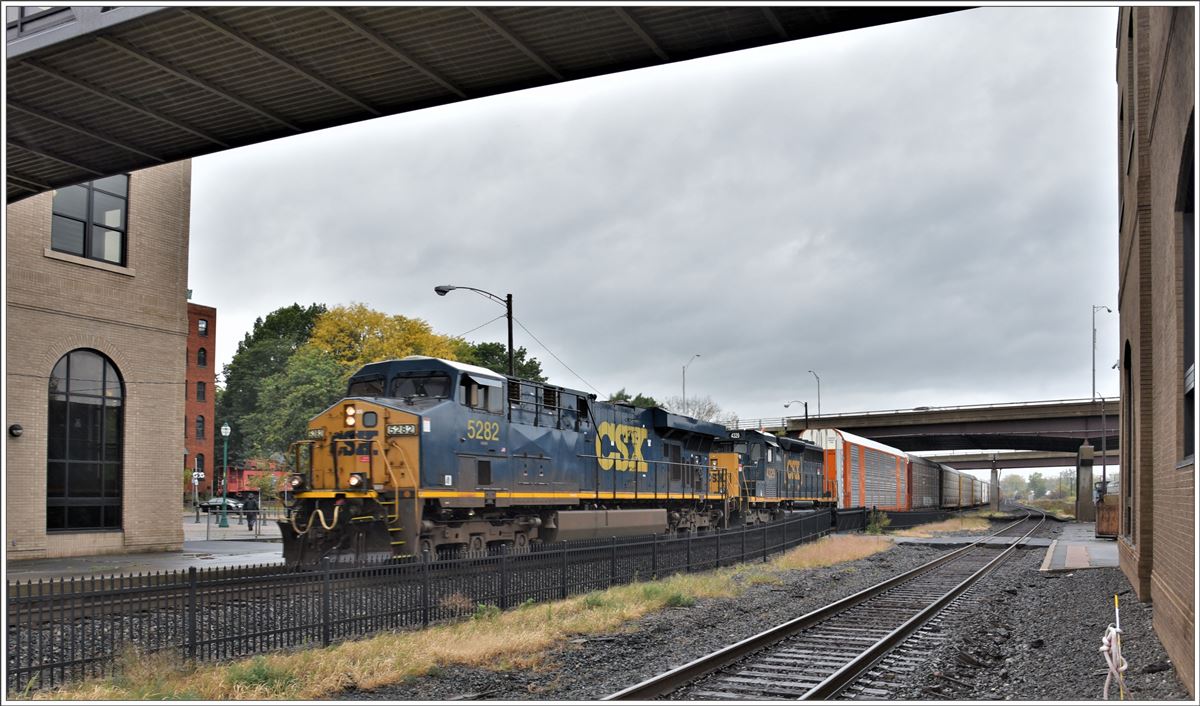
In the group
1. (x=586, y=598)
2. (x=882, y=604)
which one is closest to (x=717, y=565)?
(x=882, y=604)

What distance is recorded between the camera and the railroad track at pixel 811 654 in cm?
999

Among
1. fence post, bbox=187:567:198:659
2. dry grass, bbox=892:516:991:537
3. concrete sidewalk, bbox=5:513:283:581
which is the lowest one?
dry grass, bbox=892:516:991:537

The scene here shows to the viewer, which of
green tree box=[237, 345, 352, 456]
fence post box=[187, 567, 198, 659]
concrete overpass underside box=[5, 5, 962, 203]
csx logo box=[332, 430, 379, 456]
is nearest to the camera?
fence post box=[187, 567, 198, 659]

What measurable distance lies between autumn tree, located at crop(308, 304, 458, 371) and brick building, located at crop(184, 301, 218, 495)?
52.4ft

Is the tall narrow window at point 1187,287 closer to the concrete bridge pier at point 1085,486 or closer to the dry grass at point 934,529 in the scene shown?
the dry grass at point 934,529

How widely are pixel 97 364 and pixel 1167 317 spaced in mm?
24541

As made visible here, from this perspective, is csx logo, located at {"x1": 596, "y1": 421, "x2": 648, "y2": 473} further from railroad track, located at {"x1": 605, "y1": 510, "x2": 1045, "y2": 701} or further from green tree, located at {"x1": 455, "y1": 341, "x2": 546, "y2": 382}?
green tree, located at {"x1": 455, "y1": 341, "x2": 546, "y2": 382}

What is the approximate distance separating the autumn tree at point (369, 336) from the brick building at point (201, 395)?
52.4ft

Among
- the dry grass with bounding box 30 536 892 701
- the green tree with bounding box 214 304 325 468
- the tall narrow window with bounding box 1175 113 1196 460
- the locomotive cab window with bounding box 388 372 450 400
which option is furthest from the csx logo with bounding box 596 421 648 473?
the green tree with bounding box 214 304 325 468

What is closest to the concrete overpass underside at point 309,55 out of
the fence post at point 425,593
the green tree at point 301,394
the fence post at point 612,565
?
the fence post at point 425,593

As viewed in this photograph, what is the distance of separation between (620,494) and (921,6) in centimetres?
1635

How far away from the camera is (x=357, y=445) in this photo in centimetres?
1781

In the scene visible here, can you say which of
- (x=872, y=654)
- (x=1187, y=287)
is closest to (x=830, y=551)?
(x=872, y=654)

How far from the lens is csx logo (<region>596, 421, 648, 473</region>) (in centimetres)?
2428
